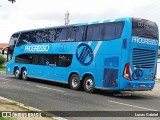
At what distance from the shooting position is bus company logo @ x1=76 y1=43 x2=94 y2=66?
1939cm

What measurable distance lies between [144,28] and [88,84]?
420 cm

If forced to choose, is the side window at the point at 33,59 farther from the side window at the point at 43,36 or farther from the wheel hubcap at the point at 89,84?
the wheel hubcap at the point at 89,84

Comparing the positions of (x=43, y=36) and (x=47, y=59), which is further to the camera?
(x=43, y=36)

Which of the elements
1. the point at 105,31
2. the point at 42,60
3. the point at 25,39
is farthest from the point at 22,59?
the point at 105,31

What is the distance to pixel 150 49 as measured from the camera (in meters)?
18.1

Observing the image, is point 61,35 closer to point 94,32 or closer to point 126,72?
point 94,32

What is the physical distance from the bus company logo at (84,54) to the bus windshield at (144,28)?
299cm

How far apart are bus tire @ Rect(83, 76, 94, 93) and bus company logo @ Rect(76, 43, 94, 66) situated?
80 centimetres

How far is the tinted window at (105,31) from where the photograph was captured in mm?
17562

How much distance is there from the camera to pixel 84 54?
19.9 m

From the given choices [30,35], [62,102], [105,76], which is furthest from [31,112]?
[30,35]

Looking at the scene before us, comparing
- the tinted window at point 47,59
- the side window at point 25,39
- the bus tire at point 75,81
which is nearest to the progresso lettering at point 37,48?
the tinted window at point 47,59

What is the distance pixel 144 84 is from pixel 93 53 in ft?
10.2

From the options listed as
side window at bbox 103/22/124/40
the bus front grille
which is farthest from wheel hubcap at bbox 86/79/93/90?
the bus front grille
